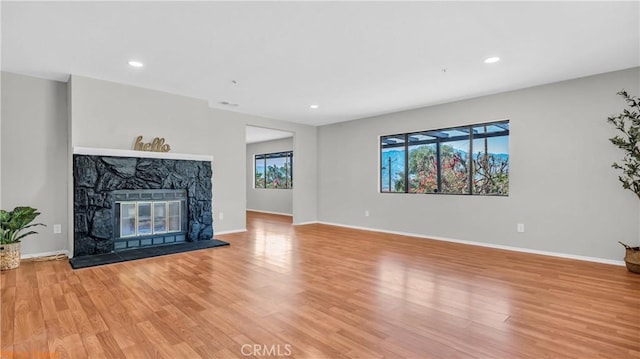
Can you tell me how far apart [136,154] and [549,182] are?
19.3ft

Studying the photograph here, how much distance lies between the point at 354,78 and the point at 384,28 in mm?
1374

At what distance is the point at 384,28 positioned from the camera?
2.79 m

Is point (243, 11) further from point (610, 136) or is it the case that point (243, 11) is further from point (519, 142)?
point (610, 136)

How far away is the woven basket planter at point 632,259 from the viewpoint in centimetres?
348

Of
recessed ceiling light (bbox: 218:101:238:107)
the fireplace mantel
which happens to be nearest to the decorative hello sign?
the fireplace mantel

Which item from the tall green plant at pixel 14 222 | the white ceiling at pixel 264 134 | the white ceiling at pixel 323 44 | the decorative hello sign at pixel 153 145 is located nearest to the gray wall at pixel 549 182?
the white ceiling at pixel 323 44

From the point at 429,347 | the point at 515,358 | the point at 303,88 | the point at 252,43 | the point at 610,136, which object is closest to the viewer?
the point at 515,358

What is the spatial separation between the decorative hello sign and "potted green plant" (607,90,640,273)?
6006 millimetres

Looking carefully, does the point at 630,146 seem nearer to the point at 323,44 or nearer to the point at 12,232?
the point at 323,44

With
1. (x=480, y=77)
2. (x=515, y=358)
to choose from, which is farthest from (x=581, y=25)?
(x=515, y=358)

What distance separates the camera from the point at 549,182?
4.36 m

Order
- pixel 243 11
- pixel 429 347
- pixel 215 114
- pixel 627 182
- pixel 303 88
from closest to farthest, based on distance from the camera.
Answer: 1. pixel 429 347
2. pixel 243 11
3. pixel 627 182
4. pixel 303 88
5. pixel 215 114

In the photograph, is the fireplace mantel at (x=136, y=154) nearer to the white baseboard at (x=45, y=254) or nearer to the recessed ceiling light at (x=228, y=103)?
the recessed ceiling light at (x=228, y=103)

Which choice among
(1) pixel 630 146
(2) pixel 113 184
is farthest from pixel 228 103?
(1) pixel 630 146
